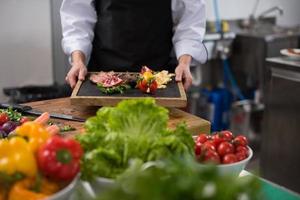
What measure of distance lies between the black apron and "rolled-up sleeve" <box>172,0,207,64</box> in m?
0.06

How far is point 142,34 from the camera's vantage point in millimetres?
1817

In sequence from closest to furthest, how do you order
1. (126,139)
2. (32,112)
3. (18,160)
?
1. (18,160)
2. (126,139)
3. (32,112)

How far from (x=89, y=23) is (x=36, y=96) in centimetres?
89

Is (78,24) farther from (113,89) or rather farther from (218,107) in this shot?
(218,107)

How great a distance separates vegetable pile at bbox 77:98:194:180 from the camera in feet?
2.56

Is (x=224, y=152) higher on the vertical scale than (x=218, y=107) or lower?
higher

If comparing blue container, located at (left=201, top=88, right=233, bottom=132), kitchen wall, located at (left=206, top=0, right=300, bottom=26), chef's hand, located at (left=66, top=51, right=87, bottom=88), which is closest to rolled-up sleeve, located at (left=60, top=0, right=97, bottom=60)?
chef's hand, located at (left=66, top=51, right=87, bottom=88)

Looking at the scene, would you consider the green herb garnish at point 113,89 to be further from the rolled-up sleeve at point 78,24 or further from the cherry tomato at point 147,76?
the rolled-up sleeve at point 78,24

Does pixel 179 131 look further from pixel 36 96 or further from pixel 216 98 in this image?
pixel 216 98

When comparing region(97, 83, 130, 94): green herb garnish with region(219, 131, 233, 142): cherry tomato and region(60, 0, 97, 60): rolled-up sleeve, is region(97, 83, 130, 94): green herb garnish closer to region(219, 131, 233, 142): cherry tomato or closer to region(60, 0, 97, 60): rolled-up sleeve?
region(60, 0, 97, 60): rolled-up sleeve

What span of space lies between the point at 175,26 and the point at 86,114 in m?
0.70

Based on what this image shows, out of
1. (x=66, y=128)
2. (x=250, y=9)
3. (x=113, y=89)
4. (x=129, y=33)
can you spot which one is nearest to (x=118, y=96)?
(x=113, y=89)

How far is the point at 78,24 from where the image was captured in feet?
5.90

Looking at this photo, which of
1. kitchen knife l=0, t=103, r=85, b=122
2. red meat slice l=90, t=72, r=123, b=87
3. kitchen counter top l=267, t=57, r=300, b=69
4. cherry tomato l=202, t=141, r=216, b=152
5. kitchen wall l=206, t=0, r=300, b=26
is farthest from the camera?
kitchen wall l=206, t=0, r=300, b=26
